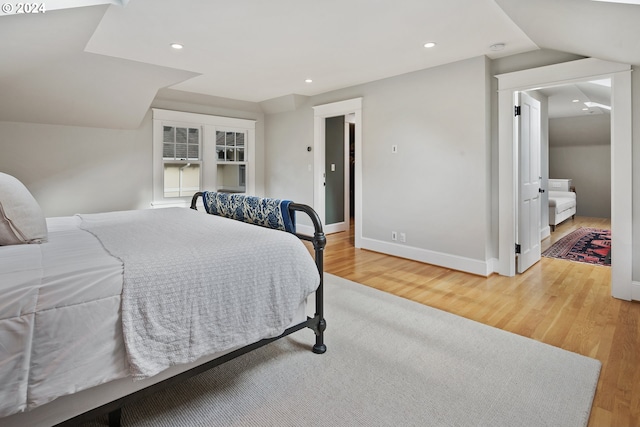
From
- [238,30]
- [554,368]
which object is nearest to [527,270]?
[554,368]

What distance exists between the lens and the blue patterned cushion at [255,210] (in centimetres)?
217

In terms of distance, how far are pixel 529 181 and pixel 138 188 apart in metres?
5.35

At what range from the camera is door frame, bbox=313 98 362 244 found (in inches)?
191

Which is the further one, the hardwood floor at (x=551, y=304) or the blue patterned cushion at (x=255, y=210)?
the blue patterned cushion at (x=255, y=210)

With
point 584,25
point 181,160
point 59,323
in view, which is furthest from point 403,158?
point 59,323

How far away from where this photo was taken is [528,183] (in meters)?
3.88

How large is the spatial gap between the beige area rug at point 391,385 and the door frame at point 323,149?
269 cm

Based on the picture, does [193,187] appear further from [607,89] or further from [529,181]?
[607,89]

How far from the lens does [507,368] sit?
6.38 feet

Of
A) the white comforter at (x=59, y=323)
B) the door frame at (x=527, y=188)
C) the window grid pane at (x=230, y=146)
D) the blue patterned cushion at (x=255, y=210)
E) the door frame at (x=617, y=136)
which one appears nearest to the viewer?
the white comforter at (x=59, y=323)

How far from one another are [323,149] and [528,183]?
9.95ft

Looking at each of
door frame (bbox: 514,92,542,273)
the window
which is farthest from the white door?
the window

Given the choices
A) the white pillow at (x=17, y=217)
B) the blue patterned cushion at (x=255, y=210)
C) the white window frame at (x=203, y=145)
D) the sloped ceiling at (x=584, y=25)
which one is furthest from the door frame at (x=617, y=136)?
the white window frame at (x=203, y=145)

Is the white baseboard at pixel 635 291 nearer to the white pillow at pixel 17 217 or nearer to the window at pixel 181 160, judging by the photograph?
the white pillow at pixel 17 217
